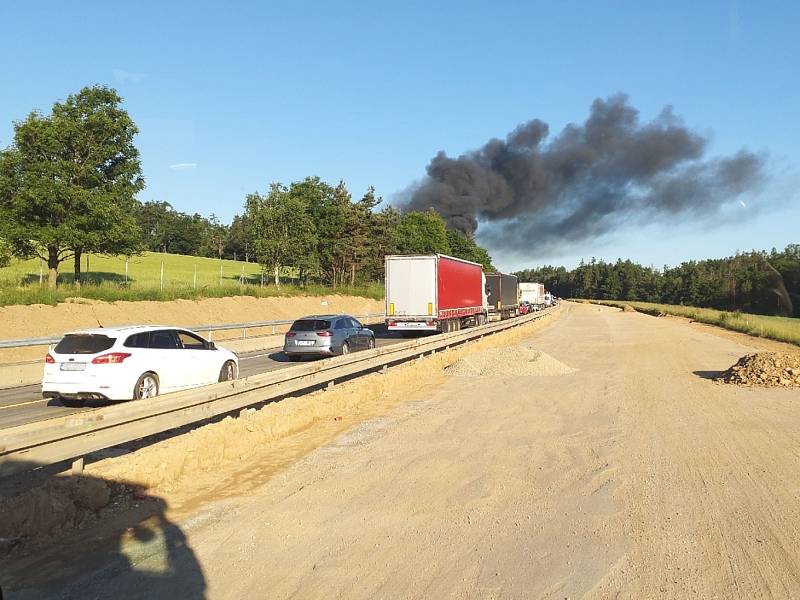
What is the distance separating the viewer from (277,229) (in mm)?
51969

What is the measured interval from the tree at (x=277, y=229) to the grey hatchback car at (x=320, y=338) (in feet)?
105

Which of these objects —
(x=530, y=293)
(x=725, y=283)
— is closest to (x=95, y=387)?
(x=530, y=293)

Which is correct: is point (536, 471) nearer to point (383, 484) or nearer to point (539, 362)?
point (383, 484)

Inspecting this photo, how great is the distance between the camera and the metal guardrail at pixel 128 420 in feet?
18.1

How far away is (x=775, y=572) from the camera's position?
4629 mm

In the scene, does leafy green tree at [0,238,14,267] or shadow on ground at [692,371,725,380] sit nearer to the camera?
shadow on ground at [692,371,725,380]

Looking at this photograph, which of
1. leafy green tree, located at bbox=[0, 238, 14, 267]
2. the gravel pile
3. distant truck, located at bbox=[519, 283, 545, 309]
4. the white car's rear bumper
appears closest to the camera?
the white car's rear bumper

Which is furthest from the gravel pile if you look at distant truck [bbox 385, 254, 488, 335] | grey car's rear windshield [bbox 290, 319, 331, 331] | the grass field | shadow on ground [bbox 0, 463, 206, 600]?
the grass field

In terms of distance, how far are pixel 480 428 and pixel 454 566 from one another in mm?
5573

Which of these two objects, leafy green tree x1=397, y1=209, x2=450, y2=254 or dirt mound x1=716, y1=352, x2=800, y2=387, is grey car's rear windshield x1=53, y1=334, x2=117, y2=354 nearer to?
dirt mound x1=716, y1=352, x2=800, y2=387

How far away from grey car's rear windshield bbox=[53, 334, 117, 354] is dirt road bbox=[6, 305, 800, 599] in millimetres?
5027

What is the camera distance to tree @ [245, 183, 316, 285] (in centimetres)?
5134

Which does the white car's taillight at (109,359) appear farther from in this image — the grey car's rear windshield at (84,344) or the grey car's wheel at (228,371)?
the grey car's wheel at (228,371)

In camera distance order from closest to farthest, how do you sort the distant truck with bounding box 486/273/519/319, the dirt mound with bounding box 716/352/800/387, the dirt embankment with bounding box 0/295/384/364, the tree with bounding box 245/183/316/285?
the dirt mound with bounding box 716/352/800/387, the dirt embankment with bounding box 0/295/384/364, the distant truck with bounding box 486/273/519/319, the tree with bounding box 245/183/316/285
